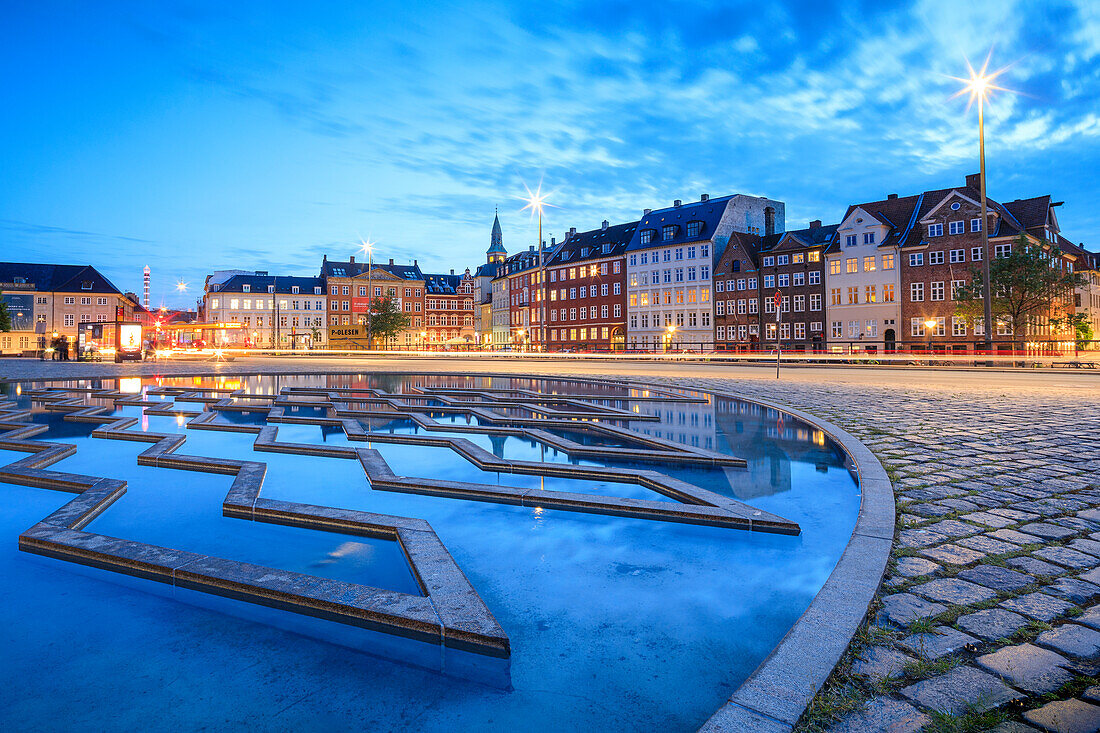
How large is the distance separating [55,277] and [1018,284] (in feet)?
361

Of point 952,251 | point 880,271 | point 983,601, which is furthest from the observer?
point 880,271

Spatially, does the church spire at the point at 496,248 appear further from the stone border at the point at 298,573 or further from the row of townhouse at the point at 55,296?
the stone border at the point at 298,573

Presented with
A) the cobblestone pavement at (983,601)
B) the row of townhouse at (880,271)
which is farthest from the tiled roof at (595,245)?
the cobblestone pavement at (983,601)

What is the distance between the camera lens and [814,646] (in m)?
2.86

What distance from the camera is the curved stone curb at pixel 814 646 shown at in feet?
7.73

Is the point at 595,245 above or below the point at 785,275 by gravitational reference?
above

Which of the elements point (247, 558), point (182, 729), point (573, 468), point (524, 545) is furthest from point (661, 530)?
point (182, 729)

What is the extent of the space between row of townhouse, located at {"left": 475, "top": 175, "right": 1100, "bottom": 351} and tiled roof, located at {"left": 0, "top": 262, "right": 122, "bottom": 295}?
61309mm

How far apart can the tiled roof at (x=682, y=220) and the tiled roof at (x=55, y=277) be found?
75.7 meters

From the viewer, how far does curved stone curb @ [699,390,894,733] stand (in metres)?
2.36

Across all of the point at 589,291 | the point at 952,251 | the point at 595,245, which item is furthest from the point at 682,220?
the point at 952,251

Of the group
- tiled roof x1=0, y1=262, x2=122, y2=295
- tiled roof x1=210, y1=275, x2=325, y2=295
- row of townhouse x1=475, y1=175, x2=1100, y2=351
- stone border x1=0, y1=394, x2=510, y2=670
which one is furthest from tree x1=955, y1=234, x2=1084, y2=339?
tiled roof x1=0, y1=262, x2=122, y2=295

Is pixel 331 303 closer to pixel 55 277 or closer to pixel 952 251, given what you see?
pixel 55 277

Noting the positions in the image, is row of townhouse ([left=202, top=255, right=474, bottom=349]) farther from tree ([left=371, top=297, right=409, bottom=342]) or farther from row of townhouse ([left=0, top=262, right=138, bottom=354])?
row of townhouse ([left=0, top=262, right=138, bottom=354])
